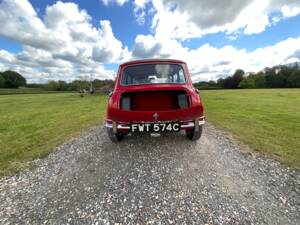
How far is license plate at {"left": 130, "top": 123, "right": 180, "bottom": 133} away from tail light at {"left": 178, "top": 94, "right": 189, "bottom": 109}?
20.7 inches

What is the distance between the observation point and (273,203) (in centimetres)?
255

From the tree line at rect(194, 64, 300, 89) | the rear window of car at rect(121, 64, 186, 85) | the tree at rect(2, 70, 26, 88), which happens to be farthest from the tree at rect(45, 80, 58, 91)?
the rear window of car at rect(121, 64, 186, 85)

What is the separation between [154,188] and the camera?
2875mm

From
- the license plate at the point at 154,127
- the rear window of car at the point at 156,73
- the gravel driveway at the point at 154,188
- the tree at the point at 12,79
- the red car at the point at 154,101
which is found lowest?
the gravel driveway at the point at 154,188

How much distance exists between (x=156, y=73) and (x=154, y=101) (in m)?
0.79

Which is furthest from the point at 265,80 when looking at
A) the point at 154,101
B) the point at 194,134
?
the point at 154,101

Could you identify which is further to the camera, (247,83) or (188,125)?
(247,83)

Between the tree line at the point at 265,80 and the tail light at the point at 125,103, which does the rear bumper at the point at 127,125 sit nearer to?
the tail light at the point at 125,103

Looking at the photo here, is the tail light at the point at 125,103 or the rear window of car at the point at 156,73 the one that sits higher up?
the rear window of car at the point at 156,73

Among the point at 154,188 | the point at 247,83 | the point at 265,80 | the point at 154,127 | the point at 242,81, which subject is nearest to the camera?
the point at 154,188

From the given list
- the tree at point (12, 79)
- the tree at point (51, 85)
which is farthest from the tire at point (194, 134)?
the tree at point (12, 79)

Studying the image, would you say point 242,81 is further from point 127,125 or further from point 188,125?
point 127,125

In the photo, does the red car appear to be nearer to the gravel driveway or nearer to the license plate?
the license plate

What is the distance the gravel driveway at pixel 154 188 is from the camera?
2.35 m
